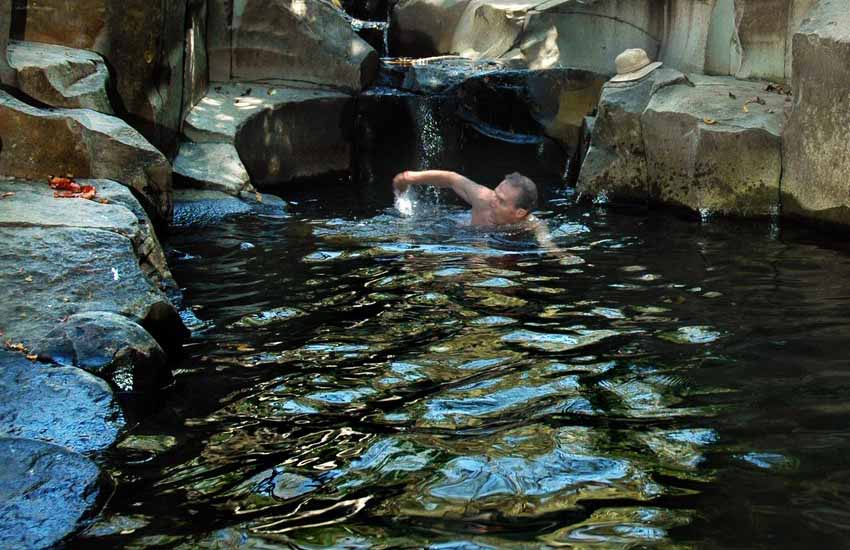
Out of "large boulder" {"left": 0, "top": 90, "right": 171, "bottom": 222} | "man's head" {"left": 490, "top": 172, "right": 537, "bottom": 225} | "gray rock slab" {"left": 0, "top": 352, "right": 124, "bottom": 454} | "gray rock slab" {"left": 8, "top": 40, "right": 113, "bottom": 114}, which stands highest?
"gray rock slab" {"left": 8, "top": 40, "right": 113, "bottom": 114}

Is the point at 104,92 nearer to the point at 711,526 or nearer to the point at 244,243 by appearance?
the point at 244,243

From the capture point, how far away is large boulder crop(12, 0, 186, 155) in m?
8.13

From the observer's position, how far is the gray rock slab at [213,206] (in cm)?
848

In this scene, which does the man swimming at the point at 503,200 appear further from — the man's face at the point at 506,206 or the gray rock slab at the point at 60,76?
the gray rock slab at the point at 60,76

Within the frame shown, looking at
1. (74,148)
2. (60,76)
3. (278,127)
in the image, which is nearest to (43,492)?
(74,148)

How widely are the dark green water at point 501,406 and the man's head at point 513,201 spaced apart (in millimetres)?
835

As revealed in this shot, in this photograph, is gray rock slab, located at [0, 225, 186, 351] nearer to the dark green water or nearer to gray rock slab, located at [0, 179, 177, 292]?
gray rock slab, located at [0, 179, 177, 292]

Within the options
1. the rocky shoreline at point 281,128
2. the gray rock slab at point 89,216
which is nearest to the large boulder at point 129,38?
the rocky shoreline at point 281,128

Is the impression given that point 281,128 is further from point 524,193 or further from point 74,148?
point 74,148

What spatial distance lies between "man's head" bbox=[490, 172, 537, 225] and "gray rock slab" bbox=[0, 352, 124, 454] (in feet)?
14.0

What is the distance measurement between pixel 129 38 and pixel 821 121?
5.71 m

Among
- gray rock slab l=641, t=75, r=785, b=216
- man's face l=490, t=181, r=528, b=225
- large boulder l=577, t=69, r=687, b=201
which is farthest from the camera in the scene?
large boulder l=577, t=69, r=687, b=201

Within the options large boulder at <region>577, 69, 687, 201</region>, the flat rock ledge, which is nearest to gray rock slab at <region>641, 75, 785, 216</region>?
the flat rock ledge

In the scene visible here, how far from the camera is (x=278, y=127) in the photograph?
10766mm
